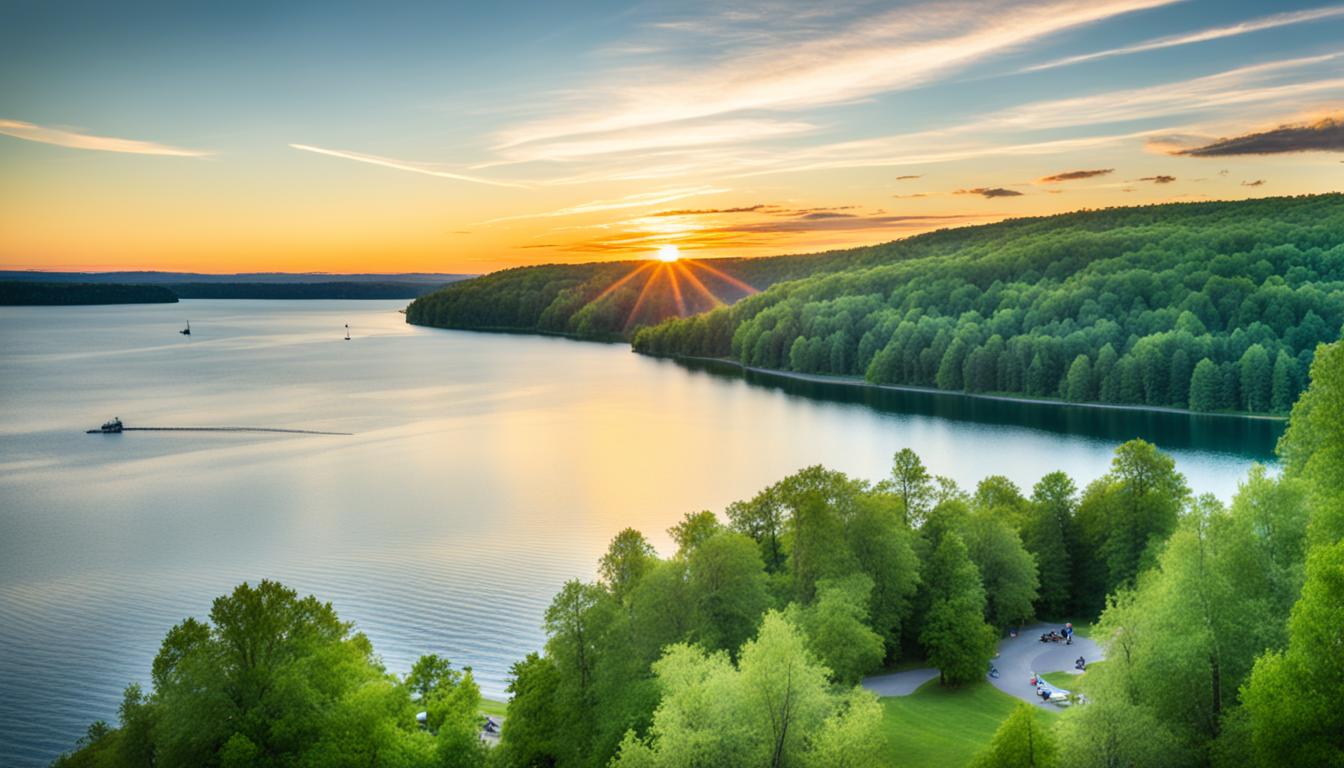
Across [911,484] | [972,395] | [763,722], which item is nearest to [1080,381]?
[972,395]

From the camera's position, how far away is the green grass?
3244 centimetres

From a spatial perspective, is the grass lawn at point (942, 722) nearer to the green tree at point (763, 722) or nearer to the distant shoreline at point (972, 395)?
the green tree at point (763, 722)

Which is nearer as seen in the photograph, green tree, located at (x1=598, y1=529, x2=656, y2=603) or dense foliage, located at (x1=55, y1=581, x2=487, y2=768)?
dense foliage, located at (x1=55, y1=581, x2=487, y2=768)

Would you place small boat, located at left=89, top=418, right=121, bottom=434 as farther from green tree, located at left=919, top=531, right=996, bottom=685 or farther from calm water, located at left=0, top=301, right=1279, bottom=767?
green tree, located at left=919, top=531, right=996, bottom=685

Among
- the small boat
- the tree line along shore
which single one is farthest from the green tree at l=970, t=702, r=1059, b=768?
the small boat

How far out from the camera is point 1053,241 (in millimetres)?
159000

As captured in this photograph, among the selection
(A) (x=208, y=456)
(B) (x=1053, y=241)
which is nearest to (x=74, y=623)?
(A) (x=208, y=456)

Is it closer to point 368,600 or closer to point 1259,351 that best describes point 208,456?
point 368,600

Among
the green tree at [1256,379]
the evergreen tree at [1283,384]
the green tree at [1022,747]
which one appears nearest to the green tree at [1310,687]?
the green tree at [1022,747]

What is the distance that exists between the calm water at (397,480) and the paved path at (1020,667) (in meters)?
14.8

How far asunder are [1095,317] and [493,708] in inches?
4300

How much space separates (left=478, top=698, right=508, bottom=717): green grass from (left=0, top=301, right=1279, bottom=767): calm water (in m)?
1.28

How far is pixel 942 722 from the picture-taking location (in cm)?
2956

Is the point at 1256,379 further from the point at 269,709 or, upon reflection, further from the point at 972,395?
the point at 269,709
